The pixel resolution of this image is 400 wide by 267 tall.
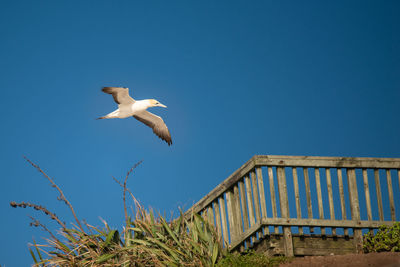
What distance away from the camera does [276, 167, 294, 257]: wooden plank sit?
809 centimetres

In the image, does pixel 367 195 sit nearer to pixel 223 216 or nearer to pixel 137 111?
pixel 223 216

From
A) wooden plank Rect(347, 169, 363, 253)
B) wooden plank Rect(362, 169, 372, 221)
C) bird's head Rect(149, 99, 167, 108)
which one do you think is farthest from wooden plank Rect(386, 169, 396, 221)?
bird's head Rect(149, 99, 167, 108)

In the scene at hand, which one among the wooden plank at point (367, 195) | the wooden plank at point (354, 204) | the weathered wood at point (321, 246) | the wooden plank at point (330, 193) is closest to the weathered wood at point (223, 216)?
the weathered wood at point (321, 246)

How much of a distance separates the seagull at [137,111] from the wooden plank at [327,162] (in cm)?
618

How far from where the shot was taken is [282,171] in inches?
332

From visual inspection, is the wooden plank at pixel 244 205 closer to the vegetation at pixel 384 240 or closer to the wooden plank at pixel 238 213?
the wooden plank at pixel 238 213

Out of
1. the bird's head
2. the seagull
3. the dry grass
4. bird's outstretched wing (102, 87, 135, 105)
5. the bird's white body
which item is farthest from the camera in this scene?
the bird's head

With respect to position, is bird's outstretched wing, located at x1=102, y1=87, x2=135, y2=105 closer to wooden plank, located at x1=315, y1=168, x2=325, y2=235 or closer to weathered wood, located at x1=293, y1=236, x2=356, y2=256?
wooden plank, located at x1=315, y1=168, x2=325, y2=235

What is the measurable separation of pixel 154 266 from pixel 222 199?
7.29 feet

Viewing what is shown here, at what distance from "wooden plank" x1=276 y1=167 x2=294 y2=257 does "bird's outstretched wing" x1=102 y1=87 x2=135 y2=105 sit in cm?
631

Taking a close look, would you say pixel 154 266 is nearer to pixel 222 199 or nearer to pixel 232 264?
pixel 232 264

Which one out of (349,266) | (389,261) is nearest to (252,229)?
(349,266)

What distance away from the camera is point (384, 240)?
8.48 metres

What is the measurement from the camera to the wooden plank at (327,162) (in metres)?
8.36
